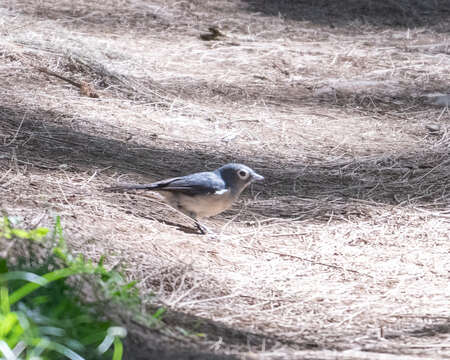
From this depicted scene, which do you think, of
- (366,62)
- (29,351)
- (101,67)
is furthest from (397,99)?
(29,351)

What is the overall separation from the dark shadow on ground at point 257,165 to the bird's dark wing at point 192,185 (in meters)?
0.50

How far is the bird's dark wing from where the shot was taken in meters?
4.52

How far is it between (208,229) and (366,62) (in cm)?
438

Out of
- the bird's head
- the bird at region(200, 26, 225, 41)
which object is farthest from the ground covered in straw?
the bird's head

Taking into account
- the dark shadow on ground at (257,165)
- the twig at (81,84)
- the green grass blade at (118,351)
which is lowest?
the dark shadow on ground at (257,165)

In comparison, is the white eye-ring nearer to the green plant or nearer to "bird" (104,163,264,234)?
"bird" (104,163,264,234)

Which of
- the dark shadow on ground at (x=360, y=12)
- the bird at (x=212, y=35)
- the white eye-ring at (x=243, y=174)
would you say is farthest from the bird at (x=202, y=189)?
the dark shadow on ground at (x=360, y=12)

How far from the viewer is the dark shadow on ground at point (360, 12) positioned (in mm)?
10312

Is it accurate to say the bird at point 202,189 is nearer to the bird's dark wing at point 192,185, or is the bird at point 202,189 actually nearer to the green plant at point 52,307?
the bird's dark wing at point 192,185

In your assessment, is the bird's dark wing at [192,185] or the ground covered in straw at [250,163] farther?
the bird's dark wing at [192,185]

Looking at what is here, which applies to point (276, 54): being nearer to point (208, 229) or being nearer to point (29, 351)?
point (208, 229)

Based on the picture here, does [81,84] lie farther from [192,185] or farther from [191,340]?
[191,340]

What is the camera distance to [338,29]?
9.92 m

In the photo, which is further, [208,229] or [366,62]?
[366,62]
